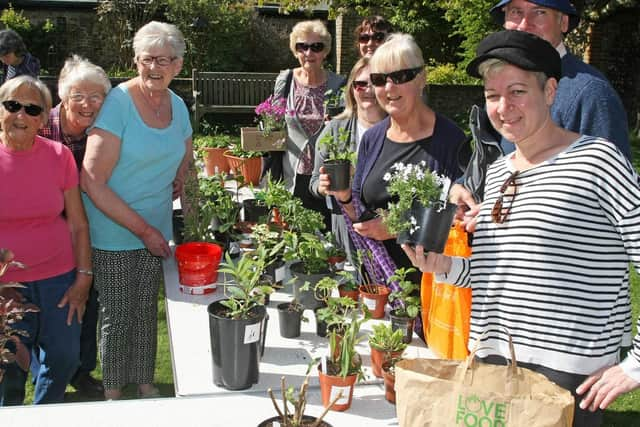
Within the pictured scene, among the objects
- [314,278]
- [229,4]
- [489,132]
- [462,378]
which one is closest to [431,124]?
[489,132]

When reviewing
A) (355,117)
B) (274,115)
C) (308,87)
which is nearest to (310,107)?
(308,87)

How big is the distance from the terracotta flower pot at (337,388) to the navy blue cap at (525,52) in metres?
0.99

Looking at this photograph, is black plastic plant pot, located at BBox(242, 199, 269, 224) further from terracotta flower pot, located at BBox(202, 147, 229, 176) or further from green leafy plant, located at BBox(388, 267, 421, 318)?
terracotta flower pot, located at BBox(202, 147, 229, 176)

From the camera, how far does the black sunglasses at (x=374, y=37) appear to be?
3.96 m

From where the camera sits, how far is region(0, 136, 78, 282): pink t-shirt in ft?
8.03

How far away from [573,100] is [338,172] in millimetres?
943

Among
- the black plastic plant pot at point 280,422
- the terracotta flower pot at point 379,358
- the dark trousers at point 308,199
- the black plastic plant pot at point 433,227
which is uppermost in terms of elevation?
the black plastic plant pot at point 433,227

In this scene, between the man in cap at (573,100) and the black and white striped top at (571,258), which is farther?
the man in cap at (573,100)

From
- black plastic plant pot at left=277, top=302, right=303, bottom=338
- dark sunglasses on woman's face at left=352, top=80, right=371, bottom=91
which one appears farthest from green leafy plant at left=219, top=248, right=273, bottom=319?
dark sunglasses on woman's face at left=352, top=80, right=371, bottom=91

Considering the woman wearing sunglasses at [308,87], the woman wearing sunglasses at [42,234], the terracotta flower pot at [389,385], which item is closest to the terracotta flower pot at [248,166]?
the woman wearing sunglasses at [308,87]

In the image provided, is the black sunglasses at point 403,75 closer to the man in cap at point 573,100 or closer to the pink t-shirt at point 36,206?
the man in cap at point 573,100

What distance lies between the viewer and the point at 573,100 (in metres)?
2.02

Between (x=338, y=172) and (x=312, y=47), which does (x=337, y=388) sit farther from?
(x=312, y=47)

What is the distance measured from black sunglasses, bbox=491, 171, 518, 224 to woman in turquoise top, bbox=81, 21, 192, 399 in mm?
1561
